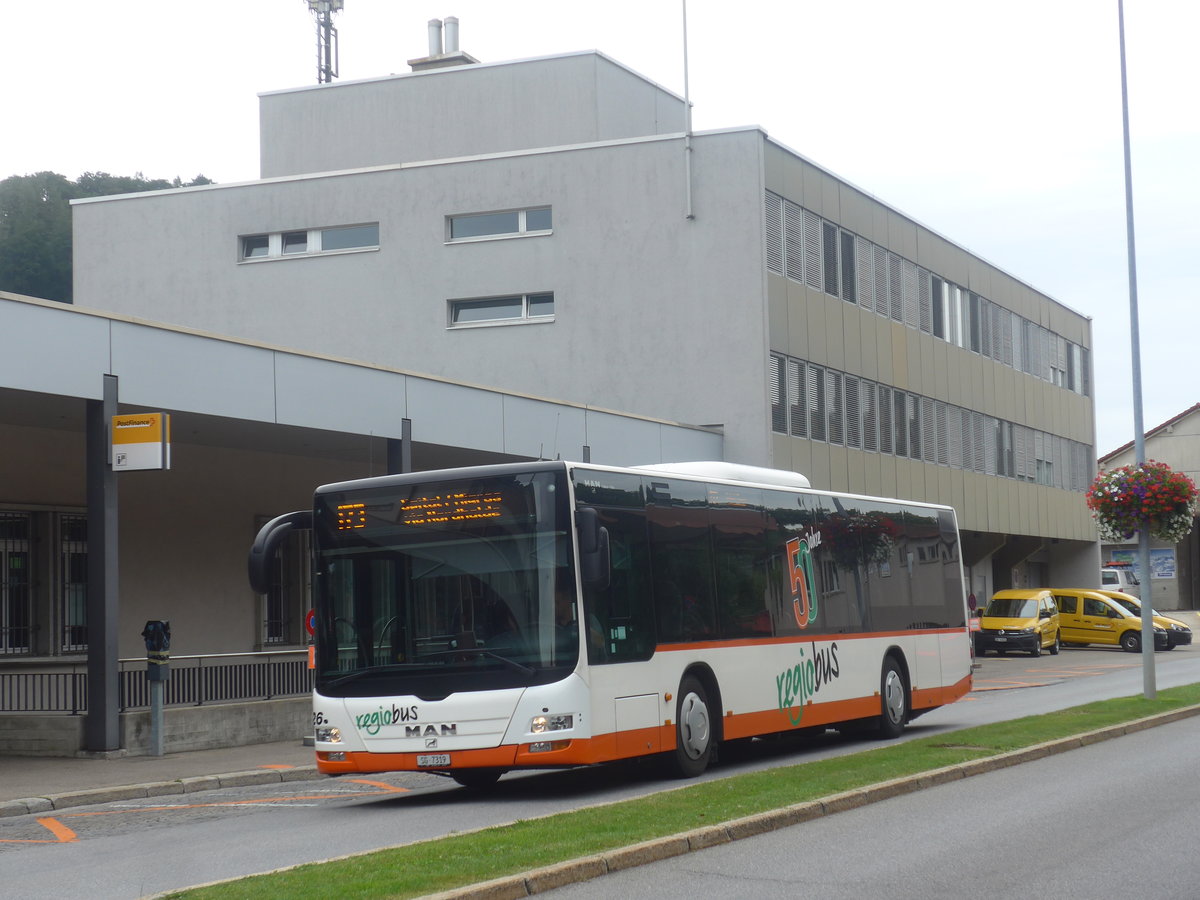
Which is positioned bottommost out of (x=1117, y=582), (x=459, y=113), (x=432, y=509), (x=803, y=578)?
(x=1117, y=582)

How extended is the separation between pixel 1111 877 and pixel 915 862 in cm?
114

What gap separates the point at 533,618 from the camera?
520 inches

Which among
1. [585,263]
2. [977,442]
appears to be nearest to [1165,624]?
[977,442]

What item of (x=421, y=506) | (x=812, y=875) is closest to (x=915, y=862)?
(x=812, y=875)

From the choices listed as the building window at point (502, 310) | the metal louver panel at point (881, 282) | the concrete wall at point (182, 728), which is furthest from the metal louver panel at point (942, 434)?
the concrete wall at point (182, 728)

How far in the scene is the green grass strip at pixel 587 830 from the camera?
8.43 metres

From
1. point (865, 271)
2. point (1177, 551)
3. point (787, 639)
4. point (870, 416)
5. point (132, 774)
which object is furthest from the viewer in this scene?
point (1177, 551)

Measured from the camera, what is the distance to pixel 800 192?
36188 millimetres

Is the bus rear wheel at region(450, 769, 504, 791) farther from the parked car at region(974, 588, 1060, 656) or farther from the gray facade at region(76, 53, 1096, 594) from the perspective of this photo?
the parked car at region(974, 588, 1060, 656)

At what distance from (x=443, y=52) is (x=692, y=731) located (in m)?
32.0

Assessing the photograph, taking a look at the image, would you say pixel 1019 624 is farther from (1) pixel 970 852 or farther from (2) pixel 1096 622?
(1) pixel 970 852

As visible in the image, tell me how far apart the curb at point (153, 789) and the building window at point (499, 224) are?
20.8m

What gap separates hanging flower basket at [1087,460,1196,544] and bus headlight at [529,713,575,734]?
1254 centimetres

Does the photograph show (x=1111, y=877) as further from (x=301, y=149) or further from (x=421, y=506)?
(x=301, y=149)
